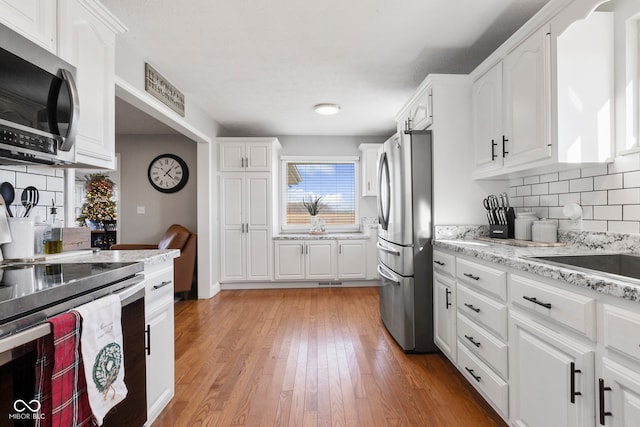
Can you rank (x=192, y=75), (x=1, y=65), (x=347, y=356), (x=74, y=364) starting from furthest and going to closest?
(x=192, y=75) < (x=347, y=356) < (x=1, y=65) < (x=74, y=364)

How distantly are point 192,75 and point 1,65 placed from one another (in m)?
1.90

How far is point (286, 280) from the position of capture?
4.42 metres

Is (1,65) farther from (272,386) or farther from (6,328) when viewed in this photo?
(272,386)

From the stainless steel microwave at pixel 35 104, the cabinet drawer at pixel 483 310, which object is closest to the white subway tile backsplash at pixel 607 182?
the cabinet drawer at pixel 483 310

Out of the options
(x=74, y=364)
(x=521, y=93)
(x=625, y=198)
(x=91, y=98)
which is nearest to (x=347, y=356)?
(x=74, y=364)

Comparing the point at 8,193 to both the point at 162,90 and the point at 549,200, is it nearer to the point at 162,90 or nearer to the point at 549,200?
the point at 162,90

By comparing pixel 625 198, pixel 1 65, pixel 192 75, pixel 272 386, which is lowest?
pixel 272 386

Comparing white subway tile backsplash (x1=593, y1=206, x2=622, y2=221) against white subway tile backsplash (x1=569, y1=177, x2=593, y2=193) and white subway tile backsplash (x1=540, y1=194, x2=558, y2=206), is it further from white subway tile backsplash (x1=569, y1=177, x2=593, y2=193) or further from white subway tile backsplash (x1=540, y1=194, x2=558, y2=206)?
white subway tile backsplash (x1=540, y1=194, x2=558, y2=206)

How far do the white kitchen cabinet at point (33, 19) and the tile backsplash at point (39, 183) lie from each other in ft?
2.15

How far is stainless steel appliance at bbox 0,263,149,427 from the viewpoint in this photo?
2.56ft

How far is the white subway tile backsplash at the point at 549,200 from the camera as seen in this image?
1989 millimetres

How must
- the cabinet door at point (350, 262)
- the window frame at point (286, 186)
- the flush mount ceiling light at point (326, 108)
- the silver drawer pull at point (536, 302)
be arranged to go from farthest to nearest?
the window frame at point (286, 186), the cabinet door at point (350, 262), the flush mount ceiling light at point (326, 108), the silver drawer pull at point (536, 302)

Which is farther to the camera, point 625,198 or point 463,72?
point 463,72

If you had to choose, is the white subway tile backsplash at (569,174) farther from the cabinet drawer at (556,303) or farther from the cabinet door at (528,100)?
the cabinet drawer at (556,303)
